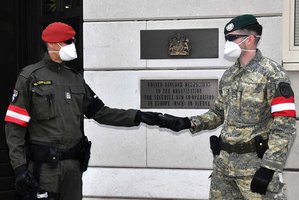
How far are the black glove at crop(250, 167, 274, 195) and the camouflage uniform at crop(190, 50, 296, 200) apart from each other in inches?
1.6

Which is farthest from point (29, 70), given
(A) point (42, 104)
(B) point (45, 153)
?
(B) point (45, 153)

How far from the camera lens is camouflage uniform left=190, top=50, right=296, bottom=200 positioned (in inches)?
128

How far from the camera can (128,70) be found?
5.20 m

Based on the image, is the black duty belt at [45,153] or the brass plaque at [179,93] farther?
the brass plaque at [179,93]

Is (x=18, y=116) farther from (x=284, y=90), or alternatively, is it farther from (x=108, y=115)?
(x=284, y=90)

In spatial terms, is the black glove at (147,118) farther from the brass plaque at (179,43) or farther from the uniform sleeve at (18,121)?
the brass plaque at (179,43)

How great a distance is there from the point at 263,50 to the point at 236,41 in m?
1.52

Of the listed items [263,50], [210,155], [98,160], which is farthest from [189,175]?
[263,50]

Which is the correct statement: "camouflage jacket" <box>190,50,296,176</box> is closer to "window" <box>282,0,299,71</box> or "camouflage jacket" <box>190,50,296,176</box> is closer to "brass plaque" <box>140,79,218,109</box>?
"brass plaque" <box>140,79,218,109</box>

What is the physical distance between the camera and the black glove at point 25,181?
3.47 m

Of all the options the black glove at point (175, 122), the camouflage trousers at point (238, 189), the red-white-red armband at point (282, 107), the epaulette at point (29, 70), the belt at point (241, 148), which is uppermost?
the epaulette at point (29, 70)

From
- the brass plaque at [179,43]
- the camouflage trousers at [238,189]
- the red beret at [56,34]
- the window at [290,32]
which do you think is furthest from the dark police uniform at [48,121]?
the window at [290,32]

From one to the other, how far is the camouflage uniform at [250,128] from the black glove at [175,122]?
490 mm

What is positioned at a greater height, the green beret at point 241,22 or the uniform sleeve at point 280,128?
the green beret at point 241,22
